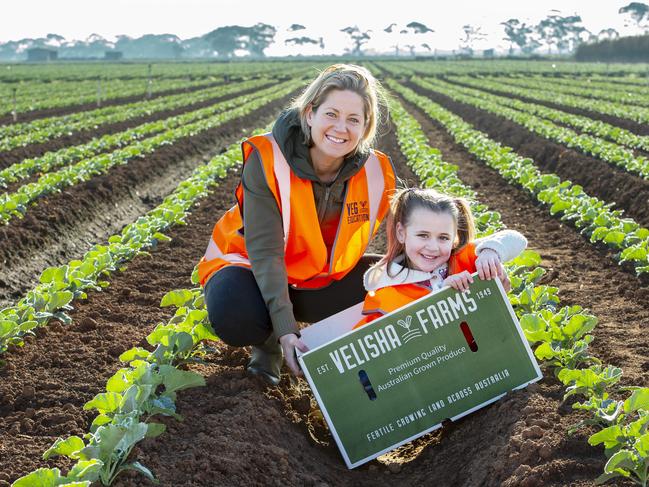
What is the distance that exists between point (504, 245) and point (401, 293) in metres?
0.55

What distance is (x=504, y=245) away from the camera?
3.94 metres

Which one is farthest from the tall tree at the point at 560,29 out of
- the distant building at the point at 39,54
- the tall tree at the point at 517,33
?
the distant building at the point at 39,54

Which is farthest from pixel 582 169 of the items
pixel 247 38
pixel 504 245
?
pixel 247 38

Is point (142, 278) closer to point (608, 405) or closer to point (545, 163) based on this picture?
point (608, 405)

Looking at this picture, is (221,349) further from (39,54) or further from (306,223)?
(39,54)

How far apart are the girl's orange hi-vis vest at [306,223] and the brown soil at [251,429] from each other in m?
0.64

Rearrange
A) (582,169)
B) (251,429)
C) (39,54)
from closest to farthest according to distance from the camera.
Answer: (251,429), (582,169), (39,54)

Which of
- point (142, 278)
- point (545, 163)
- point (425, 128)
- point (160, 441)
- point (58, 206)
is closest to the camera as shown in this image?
point (160, 441)

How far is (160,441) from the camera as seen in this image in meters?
3.54

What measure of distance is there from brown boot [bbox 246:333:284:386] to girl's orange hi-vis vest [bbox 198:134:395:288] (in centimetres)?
38

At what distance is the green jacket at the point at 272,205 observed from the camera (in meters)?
4.12

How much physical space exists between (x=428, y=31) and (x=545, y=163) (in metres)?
139

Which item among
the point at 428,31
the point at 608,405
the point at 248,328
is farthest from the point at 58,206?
the point at 428,31

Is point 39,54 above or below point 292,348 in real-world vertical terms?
below
